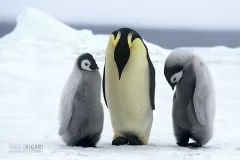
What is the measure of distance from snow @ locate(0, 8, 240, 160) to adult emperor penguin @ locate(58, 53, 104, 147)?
15 cm

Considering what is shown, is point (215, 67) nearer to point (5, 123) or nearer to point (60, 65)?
point (60, 65)

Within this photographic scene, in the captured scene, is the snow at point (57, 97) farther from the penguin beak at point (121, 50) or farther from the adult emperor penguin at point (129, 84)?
the penguin beak at point (121, 50)

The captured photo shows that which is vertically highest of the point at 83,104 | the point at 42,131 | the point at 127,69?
the point at 127,69

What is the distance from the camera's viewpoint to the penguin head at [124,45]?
14.6 feet

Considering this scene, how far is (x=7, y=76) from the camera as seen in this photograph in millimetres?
11461

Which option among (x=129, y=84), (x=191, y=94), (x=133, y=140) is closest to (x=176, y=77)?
(x=191, y=94)

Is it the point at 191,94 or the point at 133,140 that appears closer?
the point at 191,94

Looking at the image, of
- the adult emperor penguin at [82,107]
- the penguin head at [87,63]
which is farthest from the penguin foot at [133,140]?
the penguin head at [87,63]

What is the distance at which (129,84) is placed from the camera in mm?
4555

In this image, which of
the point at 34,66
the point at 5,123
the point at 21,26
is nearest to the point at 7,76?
the point at 34,66

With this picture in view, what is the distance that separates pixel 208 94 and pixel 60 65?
1028 cm

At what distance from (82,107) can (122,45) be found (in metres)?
0.60

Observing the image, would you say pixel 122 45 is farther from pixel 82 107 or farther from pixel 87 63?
pixel 82 107
